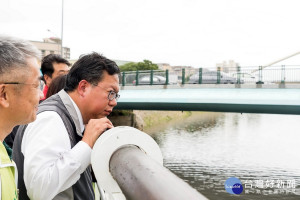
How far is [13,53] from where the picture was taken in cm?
115

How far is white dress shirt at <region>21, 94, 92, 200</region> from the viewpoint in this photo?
3.97ft

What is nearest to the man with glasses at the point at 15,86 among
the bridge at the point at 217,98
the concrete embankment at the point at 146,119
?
the bridge at the point at 217,98

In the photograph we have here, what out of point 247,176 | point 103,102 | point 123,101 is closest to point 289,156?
point 247,176

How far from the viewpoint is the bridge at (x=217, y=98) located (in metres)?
11.5

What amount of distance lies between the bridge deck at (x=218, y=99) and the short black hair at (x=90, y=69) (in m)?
10.7

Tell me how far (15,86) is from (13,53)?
0.12 meters

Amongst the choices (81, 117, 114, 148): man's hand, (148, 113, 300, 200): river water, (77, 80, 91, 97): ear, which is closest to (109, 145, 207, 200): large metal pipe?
(81, 117, 114, 148): man's hand

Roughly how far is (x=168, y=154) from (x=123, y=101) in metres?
3.79

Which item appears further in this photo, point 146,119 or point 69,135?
point 146,119

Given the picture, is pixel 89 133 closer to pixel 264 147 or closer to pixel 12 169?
pixel 12 169

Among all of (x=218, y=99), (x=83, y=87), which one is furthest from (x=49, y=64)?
(x=218, y=99)
